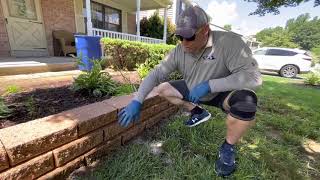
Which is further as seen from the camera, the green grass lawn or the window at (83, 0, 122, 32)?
the window at (83, 0, 122, 32)

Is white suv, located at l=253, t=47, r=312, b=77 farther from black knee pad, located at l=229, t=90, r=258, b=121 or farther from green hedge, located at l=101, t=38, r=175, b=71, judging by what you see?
black knee pad, located at l=229, t=90, r=258, b=121

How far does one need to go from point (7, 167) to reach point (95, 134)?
1.99 ft

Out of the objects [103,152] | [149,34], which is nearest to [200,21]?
[103,152]

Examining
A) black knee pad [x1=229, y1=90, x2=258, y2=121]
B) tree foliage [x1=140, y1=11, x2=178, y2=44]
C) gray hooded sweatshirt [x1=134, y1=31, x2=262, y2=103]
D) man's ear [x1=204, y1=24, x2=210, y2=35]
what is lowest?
black knee pad [x1=229, y1=90, x2=258, y2=121]

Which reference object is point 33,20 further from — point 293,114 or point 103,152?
point 293,114

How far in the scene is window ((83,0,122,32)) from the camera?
981cm

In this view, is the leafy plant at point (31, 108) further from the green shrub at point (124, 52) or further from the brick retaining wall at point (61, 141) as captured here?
the green shrub at point (124, 52)

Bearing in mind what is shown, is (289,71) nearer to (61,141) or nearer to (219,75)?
(219,75)

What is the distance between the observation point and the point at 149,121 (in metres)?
2.37

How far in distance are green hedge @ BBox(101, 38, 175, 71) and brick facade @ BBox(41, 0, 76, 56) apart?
3.28m

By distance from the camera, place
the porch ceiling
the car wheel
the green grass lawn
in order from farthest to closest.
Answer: the car wheel
the porch ceiling
the green grass lawn

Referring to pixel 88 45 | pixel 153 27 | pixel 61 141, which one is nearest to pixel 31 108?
pixel 61 141

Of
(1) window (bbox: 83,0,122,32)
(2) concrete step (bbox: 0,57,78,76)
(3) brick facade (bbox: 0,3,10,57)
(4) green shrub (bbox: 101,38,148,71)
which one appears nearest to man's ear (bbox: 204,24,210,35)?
(4) green shrub (bbox: 101,38,148,71)

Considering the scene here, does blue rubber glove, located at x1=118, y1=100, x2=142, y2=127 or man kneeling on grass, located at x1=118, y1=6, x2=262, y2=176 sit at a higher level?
man kneeling on grass, located at x1=118, y1=6, x2=262, y2=176
